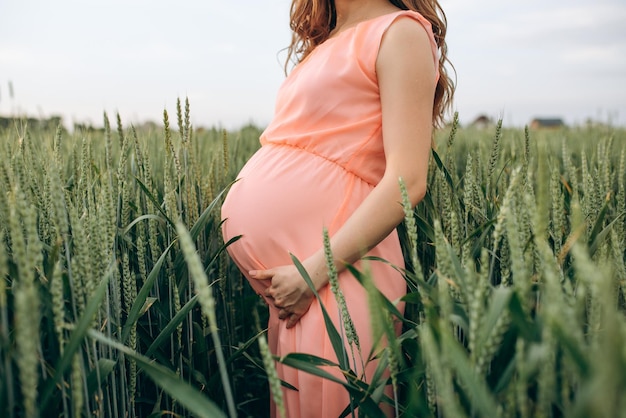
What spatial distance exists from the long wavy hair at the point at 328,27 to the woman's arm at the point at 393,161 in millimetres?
293

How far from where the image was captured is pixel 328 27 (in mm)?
1606

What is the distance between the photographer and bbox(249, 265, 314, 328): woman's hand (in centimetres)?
109

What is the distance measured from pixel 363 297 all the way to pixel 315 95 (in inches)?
19.1

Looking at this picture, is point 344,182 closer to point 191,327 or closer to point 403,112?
point 403,112

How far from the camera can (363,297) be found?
1113 mm

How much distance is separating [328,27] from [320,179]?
0.63 m

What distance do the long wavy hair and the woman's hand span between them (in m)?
0.64

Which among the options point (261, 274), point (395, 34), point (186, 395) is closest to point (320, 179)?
point (261, 274)

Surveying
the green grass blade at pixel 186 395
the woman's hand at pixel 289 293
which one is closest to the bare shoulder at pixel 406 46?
the woman's hand at pixel 289 293

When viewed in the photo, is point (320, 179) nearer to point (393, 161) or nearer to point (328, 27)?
point (393, 161)

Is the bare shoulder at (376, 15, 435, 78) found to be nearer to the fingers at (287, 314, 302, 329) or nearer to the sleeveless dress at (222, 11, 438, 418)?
the sleeveless dress at (222, 11, 438, 418)

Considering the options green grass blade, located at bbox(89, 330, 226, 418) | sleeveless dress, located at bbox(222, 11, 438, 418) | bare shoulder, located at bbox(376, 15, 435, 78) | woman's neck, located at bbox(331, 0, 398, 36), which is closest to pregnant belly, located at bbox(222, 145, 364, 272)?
sleeveless dress, located at bbox(222, 11, 438, 418)

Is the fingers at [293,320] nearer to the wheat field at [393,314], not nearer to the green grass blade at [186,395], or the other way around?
the wheat field at [393,314]

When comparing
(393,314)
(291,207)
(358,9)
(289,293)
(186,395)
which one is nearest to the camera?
(186,395)
